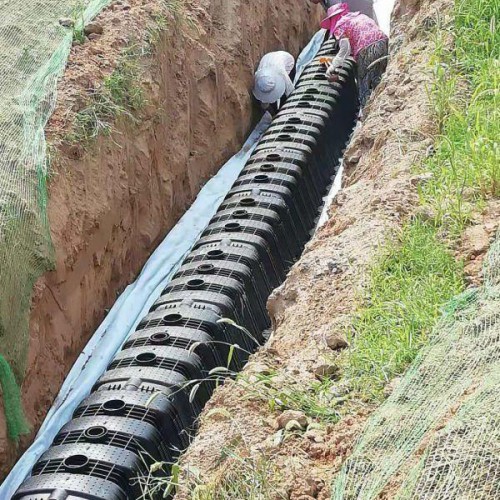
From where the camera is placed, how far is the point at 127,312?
804 cm

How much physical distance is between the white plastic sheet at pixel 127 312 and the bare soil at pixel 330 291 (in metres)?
2.03

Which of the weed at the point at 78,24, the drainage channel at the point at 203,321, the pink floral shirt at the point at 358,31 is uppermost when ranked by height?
the weed at the point at 78,24

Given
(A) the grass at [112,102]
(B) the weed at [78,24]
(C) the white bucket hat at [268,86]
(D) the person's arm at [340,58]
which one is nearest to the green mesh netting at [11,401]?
(A) the grass at [112,102]

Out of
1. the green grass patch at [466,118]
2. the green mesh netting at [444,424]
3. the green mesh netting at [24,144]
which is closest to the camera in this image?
the green mesh netting at [444,424]

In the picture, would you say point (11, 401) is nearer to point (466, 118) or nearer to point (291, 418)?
point (291, 418)

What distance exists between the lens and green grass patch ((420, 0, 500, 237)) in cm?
521

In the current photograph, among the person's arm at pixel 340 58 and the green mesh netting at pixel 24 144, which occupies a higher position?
the green mesh netting at pixel 24 144

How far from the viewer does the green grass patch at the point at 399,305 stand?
4.09 meters

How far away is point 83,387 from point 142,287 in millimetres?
1406

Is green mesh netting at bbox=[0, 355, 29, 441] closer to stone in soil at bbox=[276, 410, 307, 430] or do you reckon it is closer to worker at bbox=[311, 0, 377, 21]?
stone in soil at bbox=[276, 410, 307, 430]

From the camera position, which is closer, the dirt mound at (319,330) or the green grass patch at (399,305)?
the dirt mound at (319,330)

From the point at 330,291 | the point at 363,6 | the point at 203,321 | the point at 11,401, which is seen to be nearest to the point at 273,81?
the point at 363,6

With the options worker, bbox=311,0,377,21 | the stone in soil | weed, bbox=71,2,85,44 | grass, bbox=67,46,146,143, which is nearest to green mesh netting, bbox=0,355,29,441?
grass, bbox=67,46,146,143

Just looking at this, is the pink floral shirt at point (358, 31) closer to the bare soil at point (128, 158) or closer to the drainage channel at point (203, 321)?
the drainage channel at point (203, 321)
